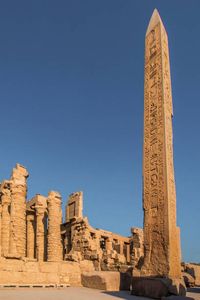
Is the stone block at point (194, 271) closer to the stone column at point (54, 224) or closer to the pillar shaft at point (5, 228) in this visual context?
the stone column at point (54, 224)

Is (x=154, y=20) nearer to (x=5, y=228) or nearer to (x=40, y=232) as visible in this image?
(x=5, y=228)

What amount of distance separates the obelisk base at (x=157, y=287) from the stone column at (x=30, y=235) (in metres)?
14.3

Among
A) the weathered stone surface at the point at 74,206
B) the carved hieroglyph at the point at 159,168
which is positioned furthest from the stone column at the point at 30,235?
the carved hieroglyph at the point at 159,168

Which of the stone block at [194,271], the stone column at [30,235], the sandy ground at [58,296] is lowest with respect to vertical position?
the stone block at [194,271]

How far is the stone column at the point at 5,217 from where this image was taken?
17609mm

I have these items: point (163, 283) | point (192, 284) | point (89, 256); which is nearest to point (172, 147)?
point (163, 283)

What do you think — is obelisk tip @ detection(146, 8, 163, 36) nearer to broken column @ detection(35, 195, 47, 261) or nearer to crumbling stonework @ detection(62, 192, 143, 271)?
crumbling stonework @ detection(62, 192, 143, 271)

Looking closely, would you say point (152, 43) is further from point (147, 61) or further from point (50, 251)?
point (50, 251)

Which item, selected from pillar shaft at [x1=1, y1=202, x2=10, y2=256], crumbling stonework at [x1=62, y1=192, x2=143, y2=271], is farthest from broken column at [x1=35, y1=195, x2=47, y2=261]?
pillar shaft at [x1=1, y1=202, x2=10, y2=256]

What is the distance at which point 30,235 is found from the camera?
2214cm

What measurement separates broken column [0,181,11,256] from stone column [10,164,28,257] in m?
0.21

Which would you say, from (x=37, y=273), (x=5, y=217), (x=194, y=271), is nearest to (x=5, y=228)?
(x=5, y=217)

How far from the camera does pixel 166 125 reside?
9680 mm

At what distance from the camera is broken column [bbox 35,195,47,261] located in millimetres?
20891
